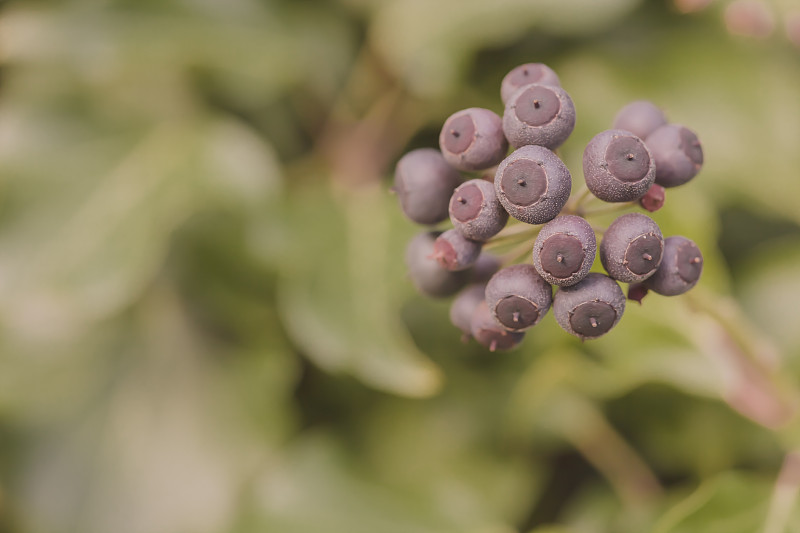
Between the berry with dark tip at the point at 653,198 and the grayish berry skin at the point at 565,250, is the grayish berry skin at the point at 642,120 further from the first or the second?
the grayish berry skin at the point at 565,250

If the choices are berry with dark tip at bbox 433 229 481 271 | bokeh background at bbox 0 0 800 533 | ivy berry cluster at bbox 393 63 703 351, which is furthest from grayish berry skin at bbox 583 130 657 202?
bokeh background at bbox 0 0 800 533

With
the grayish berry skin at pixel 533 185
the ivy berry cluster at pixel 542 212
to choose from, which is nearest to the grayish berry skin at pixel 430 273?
the ivy berry cluster at pixel 542 212

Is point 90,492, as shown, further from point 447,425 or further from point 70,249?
point 447,425

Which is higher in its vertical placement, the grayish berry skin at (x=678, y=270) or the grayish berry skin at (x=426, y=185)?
the grayish berry skin at (x=678, y=270)

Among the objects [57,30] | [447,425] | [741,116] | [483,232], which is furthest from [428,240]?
[57,30]

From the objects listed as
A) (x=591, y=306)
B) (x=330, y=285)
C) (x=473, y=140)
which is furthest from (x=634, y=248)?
(x=330, y=285)

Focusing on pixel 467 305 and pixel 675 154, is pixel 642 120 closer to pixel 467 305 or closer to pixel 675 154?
pixel 675 154
